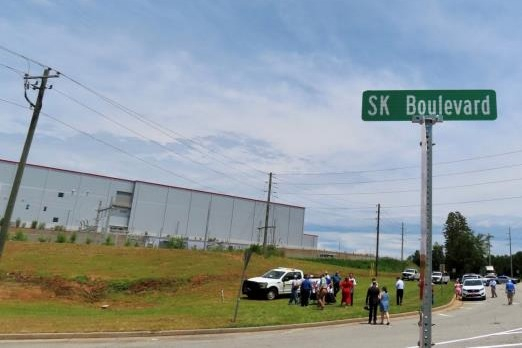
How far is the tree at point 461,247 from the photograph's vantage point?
101438mm

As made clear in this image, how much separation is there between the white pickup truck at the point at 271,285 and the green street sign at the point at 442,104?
25502mm

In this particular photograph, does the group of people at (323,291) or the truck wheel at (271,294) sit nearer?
the group of people at (323,291)

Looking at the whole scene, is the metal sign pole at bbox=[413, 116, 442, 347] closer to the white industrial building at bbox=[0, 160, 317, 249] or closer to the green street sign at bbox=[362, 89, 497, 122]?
the green street sign at bbox=[362, 89, 497, 122]

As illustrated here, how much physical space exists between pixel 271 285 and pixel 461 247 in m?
82.2

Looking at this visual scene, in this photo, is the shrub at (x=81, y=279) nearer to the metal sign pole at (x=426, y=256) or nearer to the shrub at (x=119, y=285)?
the shrub at (x=119, y=285)

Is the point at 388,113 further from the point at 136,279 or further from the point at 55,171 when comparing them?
the point at 55,171

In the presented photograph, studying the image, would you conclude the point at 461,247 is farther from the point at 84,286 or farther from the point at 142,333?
the point at 142,333

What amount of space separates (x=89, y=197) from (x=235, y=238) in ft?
97.1

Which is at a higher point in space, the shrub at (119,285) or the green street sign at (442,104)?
the green street sign at (442,104)

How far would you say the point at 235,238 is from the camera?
101 meters

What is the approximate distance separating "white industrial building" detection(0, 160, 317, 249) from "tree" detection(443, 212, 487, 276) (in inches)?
1306

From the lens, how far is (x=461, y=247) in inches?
4001

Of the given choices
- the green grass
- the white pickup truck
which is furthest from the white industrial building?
the white pickup truck

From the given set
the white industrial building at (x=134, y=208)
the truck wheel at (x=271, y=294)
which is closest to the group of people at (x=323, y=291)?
the truck wheel at (x=271, y=294)
